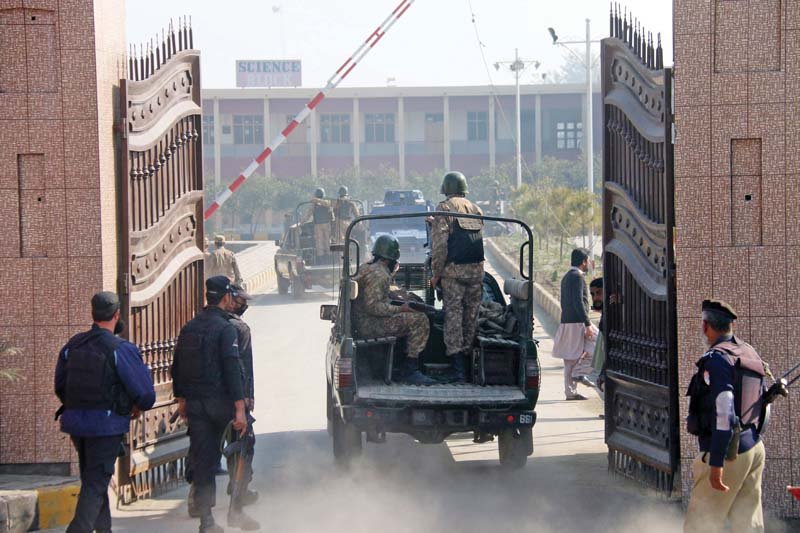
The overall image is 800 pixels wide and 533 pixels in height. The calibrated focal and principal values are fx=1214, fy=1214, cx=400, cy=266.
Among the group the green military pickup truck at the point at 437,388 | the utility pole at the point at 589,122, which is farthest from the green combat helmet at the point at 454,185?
the utility pole at the point at 589,122

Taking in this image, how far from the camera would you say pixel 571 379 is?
49.4 feet

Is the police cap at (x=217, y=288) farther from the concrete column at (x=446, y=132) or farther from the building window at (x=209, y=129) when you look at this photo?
the building window at (x=209, y=129)

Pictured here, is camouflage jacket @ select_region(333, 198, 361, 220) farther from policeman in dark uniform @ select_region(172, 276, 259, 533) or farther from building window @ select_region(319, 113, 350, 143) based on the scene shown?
building window @ select_region(319, 113, 350, 143)

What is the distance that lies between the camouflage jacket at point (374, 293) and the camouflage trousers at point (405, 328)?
0.07 metres

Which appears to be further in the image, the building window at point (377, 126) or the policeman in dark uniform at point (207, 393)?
the building window at point (377, 126)

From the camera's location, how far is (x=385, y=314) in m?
10.8

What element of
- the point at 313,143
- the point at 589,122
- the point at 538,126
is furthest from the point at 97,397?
the point at 538,126

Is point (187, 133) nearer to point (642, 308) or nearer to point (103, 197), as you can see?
point (103, 197)

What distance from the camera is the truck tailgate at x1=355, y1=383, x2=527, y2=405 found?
32.8ft

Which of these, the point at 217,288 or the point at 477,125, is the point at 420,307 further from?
the point at 477,125

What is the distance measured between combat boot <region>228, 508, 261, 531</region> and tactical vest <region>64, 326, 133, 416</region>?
1.41 metres

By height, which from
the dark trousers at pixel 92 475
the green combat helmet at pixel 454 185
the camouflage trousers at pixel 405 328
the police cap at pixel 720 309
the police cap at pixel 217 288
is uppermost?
the green combat helmet at pixel 454 185

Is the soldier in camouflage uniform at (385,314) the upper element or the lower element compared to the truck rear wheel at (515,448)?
upper

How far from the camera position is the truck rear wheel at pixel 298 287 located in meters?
29.1
